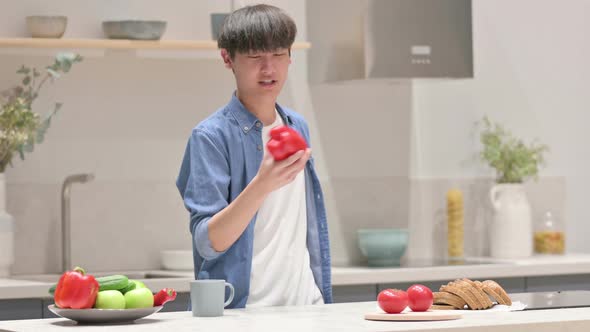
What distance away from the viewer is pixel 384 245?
4.66 m

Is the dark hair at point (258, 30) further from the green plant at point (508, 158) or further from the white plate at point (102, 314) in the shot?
the green plant at point (508, 158)

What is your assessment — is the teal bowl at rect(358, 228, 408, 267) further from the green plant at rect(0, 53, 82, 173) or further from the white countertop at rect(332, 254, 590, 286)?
the green plant at rect(0, 53, 82, 173)

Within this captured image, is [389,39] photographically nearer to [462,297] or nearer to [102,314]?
[462,297]

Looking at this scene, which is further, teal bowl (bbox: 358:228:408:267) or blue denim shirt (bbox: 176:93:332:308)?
teal bowl (bbox: 358:228:408:267)

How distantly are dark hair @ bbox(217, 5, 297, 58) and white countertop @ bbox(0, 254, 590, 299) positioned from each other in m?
1.29

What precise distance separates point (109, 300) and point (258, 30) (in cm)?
79

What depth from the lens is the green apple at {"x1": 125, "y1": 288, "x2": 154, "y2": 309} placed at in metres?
2.40

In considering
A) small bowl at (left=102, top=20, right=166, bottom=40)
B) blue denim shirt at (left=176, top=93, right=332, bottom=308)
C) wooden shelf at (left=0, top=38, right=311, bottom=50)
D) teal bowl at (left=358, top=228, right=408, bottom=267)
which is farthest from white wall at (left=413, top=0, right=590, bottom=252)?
blue denim shirt at (left=176, top=93, right=332, bottom=308)

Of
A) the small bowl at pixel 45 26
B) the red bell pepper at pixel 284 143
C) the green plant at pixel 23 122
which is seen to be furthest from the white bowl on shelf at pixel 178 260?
the red bell pepper at pixel 284 143

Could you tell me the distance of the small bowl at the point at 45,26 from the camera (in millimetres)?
4234

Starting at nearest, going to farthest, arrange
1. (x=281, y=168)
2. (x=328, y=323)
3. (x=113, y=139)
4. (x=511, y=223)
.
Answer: (x=328, y=323), (x=281, y=168), (x=113, y=139), (x=511, y=223)

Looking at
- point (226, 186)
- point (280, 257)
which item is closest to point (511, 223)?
point (280, 257)

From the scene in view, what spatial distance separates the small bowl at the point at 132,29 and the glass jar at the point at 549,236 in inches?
75.9

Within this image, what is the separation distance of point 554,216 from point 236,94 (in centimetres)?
271
